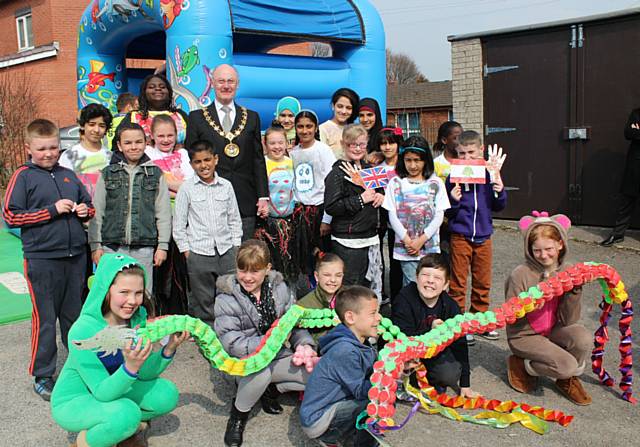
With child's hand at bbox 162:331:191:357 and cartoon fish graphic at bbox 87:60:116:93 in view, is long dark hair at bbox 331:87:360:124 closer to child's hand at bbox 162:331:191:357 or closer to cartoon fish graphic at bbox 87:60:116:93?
child's hand at bbox 162:331:191:357

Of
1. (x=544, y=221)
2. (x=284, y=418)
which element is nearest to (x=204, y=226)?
(x=284, y=418)

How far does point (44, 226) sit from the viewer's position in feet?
13.0

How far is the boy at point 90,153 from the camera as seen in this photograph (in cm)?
462

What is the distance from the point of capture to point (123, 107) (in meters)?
6.50

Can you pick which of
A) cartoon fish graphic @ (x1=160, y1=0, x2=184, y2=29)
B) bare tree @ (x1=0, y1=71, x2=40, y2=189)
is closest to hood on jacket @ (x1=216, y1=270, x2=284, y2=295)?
cartoon fish graphic @ (x1=160, y1=0, x2=184, y2=29)

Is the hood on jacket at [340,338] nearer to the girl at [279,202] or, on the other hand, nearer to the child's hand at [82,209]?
the child's hand at [82,209]

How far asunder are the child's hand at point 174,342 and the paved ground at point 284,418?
0.55 metres

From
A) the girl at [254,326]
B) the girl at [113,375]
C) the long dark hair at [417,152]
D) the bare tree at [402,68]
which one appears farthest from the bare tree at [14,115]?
the bare tree at [402,68]

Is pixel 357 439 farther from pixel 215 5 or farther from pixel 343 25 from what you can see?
pixel 343 25

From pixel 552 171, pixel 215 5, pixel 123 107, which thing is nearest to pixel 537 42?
pixel 552 171

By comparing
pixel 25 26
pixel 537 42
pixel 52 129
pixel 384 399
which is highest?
pixel 25 26

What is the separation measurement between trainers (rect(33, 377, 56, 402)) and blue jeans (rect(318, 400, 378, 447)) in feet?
6.45

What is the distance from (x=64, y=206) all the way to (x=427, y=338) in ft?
7.93

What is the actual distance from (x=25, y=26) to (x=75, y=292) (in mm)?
22728
